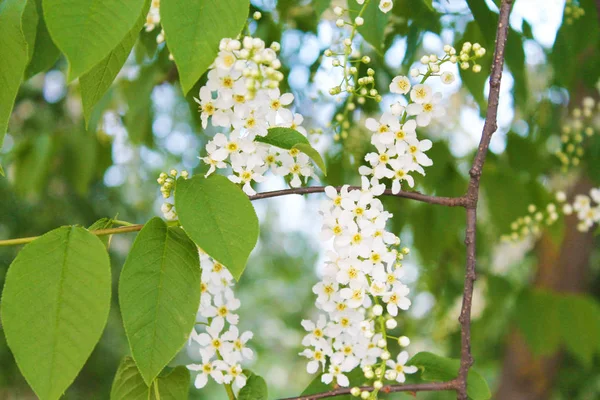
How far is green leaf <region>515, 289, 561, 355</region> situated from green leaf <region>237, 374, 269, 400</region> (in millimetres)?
1490

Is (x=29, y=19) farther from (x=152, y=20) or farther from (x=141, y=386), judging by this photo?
(x=141, y=386)

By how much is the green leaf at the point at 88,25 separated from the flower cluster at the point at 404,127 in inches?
14.2

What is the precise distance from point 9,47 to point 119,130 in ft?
6.03

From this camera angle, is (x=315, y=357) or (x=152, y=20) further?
(x=152, y=20)

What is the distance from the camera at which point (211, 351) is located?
1016mm

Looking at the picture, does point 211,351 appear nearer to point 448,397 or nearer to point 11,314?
point 11,314

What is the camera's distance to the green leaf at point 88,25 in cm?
70

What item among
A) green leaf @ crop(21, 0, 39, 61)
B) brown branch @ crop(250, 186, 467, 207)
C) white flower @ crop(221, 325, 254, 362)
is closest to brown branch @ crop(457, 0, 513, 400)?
brown branch @ crop(250, 186, 467, 207)

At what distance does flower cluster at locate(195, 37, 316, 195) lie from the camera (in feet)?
2.63

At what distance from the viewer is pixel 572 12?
161 centimetres

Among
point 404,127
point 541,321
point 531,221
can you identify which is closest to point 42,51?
Answer: point 404,127

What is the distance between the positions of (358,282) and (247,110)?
10.6 inches

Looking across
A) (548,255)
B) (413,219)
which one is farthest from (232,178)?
(548,255)

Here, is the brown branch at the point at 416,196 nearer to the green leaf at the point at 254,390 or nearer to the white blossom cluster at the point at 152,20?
the green leaf at the point at 254,390
